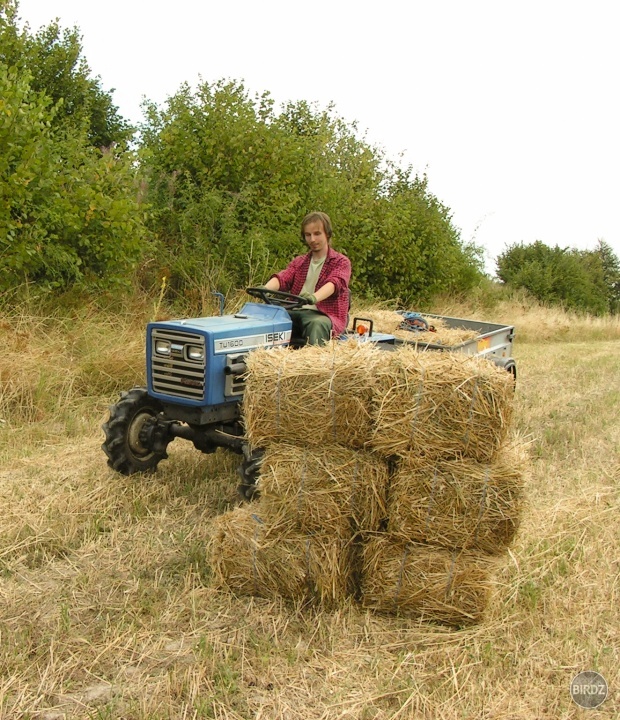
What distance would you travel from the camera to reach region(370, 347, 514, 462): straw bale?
11.8 ft

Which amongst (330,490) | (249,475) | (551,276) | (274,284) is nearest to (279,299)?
(274,284)

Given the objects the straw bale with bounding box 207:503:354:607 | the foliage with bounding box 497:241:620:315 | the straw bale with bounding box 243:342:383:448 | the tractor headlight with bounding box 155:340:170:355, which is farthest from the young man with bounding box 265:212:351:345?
the foliage with bounding box 497:241:620:315

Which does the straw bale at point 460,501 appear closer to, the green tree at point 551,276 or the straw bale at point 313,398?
the straw bale at point 313,398

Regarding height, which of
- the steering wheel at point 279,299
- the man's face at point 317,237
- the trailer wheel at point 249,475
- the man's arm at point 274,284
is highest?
the man's face at point 317,237

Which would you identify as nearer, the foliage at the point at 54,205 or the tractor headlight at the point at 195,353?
the tractor headlight at the point at 195,353

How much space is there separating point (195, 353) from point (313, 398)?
4.47ft

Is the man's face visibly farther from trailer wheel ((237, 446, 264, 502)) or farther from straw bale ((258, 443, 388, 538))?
straw bale ((258, 443, 388, 538))

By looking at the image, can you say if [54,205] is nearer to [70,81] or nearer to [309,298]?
[309,298]

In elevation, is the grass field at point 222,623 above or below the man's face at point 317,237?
below

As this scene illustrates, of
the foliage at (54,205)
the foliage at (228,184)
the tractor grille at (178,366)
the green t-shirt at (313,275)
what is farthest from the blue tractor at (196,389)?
the foliage at (228,184)

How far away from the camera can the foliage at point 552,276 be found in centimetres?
2533

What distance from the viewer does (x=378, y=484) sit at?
12.4 feet

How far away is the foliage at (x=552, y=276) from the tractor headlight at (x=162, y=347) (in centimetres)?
2114

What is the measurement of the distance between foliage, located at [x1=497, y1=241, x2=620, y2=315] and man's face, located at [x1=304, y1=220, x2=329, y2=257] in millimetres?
19988
